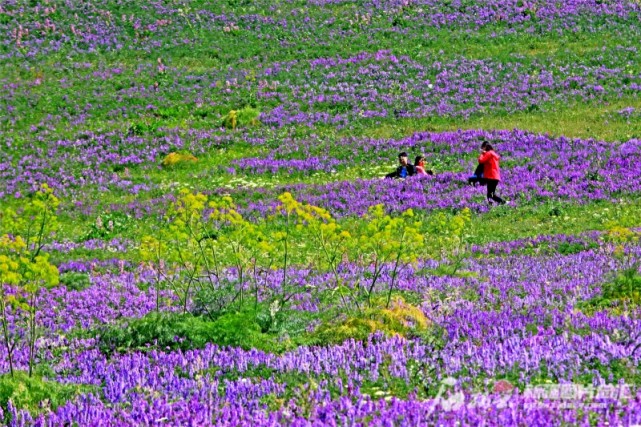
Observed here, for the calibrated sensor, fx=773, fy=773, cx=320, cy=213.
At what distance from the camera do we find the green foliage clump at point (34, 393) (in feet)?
21.0

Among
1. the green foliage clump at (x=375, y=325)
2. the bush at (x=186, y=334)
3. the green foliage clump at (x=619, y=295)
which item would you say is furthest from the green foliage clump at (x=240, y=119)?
the green foliage clump at (x=375, y=325)

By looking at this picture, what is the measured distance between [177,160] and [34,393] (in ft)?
74.5

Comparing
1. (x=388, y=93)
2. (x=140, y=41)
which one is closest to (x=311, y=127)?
(x=388, y=93)

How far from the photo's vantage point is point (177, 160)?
28.9 m

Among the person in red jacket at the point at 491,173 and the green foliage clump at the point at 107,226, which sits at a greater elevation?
the person in red jacket at the point at 491,173

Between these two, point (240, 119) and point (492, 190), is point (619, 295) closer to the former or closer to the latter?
point (492, 190)

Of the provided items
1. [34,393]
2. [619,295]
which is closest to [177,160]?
[619,295]

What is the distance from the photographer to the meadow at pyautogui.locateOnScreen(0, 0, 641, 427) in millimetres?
6258

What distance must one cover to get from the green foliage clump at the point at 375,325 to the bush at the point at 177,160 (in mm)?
20737

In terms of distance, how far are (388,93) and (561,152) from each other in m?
11.0

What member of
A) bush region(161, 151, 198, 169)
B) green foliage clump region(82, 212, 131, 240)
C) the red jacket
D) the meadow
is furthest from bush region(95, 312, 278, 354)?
bush region(161, 151, 198, 169)

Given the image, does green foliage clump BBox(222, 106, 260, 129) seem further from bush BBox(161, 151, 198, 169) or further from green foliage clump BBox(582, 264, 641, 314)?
green foliage clump BBox(582, 264, 641, 314)

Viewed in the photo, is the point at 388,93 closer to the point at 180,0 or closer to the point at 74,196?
the point at 74,196

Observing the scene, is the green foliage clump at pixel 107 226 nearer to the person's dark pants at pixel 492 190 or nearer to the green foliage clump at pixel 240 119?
the green foliage clump at pixel 240 119
